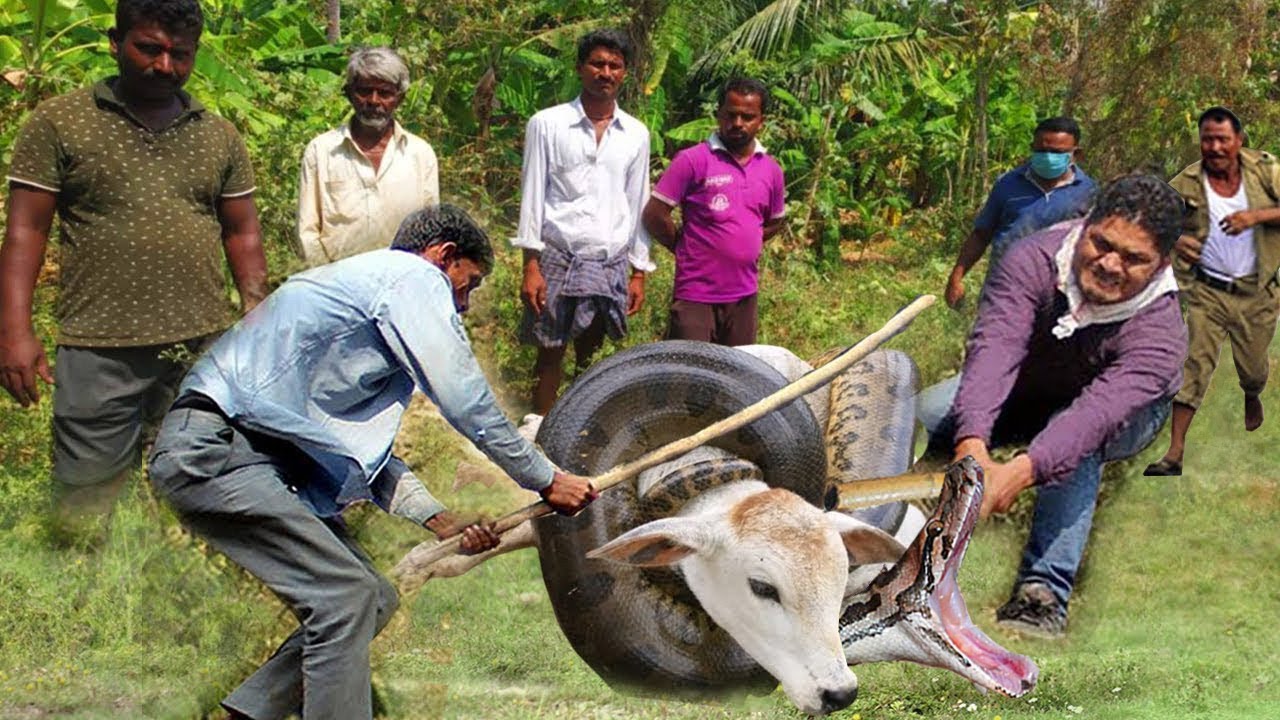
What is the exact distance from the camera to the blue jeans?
5199 mm

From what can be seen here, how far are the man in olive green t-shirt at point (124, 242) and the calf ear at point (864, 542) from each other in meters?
2.01

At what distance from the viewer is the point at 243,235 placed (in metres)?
5.39

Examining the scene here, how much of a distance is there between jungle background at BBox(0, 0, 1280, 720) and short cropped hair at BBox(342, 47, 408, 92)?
81cm

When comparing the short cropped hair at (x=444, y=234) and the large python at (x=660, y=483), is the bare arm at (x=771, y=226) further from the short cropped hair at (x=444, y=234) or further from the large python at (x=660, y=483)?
the short cropped hair at (x=444, y=234)

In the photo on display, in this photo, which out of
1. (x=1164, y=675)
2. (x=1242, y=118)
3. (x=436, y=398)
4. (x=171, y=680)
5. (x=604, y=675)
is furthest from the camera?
(x=1242, y=118)

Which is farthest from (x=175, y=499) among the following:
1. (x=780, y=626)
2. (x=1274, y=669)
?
(x=1274, y=669)

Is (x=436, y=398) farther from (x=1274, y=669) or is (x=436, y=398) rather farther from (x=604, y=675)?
(x=1274, y=669)

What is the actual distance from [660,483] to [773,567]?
1.38 ft

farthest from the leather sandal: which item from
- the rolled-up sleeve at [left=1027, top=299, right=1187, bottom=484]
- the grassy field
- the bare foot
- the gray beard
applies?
the gray beard

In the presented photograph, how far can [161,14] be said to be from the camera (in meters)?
4.95

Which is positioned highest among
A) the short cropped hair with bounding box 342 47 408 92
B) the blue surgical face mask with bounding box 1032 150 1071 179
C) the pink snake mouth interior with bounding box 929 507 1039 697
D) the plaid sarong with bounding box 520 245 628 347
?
the short cropped hair with bounding box 342 47 408 92

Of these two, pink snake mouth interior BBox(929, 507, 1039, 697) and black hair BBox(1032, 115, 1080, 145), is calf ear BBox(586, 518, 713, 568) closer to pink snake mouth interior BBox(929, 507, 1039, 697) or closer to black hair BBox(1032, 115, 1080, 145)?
pink snake mouth interior BBox(929, 507, 1039, 697)

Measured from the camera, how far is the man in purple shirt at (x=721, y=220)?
20.0 ft

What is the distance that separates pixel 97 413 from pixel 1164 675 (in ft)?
11.7
